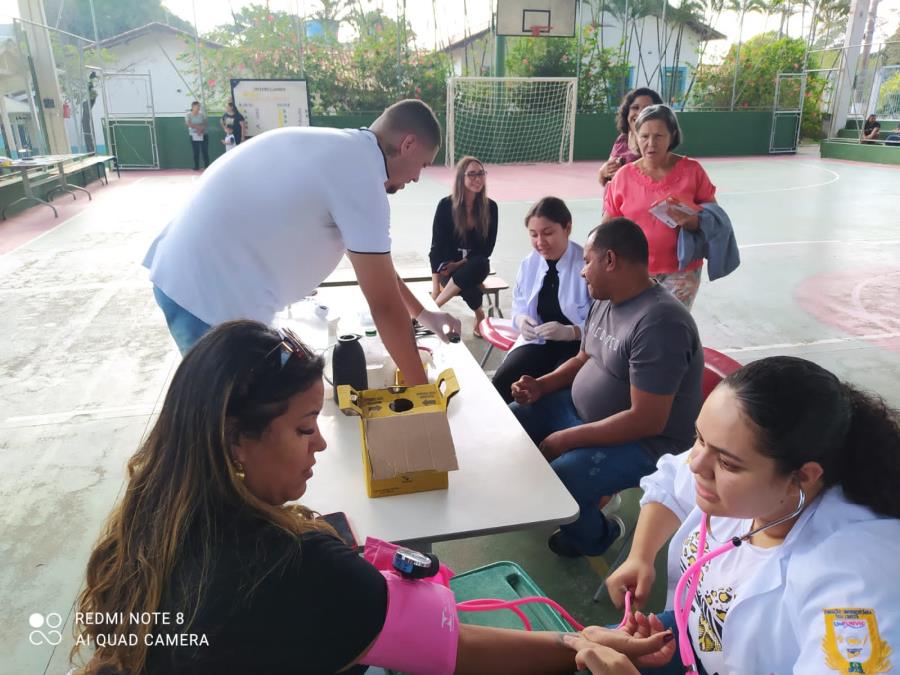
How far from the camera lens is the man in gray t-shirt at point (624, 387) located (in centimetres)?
204

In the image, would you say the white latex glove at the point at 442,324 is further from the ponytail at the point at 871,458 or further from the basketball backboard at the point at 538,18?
the basketball backboard at the point at 538,18

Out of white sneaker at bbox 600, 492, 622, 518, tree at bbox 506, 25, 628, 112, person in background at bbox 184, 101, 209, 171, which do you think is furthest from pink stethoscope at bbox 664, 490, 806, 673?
tree at bbox 506, 25, 628, 112

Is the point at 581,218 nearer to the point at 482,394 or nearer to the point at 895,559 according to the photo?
the point at 482,394

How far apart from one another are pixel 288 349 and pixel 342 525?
0.53m

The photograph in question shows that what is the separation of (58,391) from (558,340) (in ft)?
9.95

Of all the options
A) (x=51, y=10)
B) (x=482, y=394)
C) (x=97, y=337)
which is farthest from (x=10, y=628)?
(x=51, y=10)

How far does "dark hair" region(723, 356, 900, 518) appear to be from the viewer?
1029mm

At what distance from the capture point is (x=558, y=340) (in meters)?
3.10

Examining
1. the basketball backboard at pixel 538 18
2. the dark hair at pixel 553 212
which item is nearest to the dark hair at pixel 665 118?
the dark hair at pixel 553 212

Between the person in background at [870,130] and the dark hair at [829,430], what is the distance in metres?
19.3

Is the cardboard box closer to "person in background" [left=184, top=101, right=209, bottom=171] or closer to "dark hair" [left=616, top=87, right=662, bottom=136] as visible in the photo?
"dark hair" [left=616, top=87, right=662, bottom=136]

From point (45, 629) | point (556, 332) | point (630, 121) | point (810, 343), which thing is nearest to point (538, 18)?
point (630, 121)

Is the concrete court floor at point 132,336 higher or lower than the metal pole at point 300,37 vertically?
lower

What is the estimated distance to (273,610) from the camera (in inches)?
34.9
